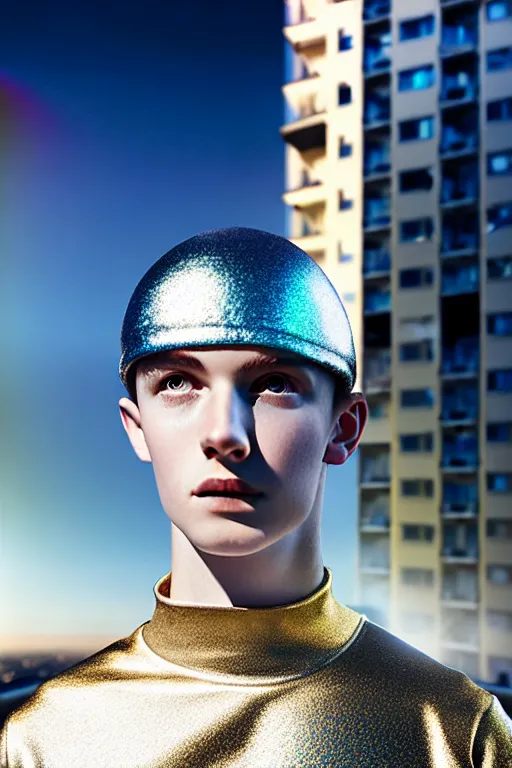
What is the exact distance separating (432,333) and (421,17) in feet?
2.65

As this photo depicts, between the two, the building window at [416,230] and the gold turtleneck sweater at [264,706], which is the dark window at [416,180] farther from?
the gold turtleneck sweater at [264,706]

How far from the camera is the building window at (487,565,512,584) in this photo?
2445 millimetres

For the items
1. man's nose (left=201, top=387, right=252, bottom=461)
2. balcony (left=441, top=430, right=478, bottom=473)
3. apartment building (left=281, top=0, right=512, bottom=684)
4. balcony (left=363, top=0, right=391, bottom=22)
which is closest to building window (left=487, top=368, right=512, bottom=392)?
apartment building (left=281, top=0, right=512, bottom=684)

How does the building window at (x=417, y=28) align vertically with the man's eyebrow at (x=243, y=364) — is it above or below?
above

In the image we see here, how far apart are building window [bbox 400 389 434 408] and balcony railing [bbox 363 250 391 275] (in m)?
0.32

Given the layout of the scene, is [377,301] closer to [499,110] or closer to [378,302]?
[378,302]

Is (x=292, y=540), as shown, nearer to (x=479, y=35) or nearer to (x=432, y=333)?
(x=432, y=333)

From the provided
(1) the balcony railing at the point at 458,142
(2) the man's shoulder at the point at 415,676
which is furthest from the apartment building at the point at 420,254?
(2) the man's shoulder at the point at 415,676

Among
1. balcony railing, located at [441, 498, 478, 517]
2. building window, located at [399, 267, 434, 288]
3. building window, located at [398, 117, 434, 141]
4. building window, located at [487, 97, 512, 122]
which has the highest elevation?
building window, located at [487, 97, 512, 122]

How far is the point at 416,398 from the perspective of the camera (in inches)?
95.7

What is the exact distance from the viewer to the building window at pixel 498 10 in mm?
2393

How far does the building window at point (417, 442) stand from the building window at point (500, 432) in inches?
5.9

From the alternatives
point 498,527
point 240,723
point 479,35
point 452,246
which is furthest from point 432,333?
point 240,723

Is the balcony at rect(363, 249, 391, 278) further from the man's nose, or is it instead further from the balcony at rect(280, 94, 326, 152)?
the man's nose
